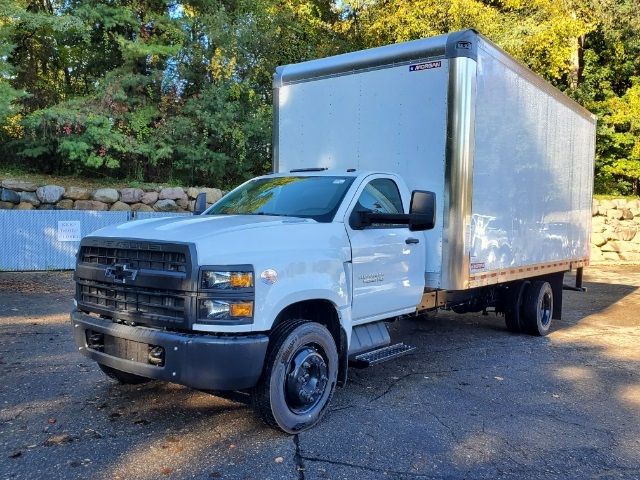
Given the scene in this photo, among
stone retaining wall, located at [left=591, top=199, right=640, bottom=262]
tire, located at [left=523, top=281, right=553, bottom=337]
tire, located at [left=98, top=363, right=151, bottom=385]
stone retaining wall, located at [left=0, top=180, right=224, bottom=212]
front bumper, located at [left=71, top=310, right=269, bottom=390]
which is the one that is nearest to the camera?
front bumper, located at [left=71, top=310, right=269, bottom=390]

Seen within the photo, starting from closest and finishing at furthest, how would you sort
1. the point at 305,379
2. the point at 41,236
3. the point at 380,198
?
the point at 305,379
the point at 380,198
the point at 41,236

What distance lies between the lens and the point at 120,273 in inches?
171

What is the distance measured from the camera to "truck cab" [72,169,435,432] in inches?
157

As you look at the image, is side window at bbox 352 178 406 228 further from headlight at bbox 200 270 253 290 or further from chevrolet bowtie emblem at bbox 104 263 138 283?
chevrolet bowtie emblem at bbox 104 263 138 283

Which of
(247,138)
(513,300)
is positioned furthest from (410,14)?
(513,300)

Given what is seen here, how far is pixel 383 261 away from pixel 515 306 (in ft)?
13.2

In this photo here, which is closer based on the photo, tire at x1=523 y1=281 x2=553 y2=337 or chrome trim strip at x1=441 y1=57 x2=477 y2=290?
chrome trim strip at x1=441 y1=57 x2=477 y2=290

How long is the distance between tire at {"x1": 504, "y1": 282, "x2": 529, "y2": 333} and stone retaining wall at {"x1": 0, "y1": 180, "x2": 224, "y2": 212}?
939 cm

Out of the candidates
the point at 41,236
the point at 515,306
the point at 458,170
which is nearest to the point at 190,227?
the point at 458,170

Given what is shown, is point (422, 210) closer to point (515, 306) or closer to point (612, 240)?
point (515, 306)

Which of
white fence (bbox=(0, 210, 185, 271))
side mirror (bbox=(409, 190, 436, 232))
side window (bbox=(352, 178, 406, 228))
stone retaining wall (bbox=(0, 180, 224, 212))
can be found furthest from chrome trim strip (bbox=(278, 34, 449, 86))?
stone retaining wall (bbox=(0, 180, 224, 212))

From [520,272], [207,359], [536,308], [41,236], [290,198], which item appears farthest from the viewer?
[41,236]

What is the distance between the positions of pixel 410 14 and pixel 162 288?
16.1 meters

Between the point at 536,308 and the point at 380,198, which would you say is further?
the point at 536,308
